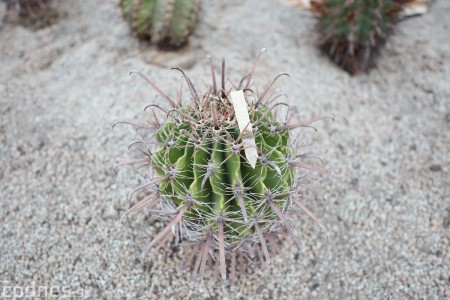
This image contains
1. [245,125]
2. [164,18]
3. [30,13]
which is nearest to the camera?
[245,125]

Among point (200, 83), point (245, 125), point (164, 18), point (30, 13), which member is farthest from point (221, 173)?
point (30, 13)

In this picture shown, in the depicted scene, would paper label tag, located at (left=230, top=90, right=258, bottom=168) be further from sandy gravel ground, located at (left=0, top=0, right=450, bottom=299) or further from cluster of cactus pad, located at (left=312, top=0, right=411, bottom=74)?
cluster of cactus pad, located at (left=312, top=0, right=411, bottom=74)

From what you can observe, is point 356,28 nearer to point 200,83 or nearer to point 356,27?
point 356,27

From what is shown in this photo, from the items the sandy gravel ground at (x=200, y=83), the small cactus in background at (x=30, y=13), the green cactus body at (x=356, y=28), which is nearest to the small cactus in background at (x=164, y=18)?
the sandy gravel ground at (x=200, y=83)

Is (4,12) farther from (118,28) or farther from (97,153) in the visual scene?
(97,153)

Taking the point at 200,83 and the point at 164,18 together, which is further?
the point at 164,18

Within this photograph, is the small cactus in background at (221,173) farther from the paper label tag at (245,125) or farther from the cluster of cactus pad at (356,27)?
the cluster of cactus pad at (356,27)
